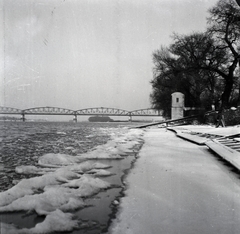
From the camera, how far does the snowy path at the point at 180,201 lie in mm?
1604

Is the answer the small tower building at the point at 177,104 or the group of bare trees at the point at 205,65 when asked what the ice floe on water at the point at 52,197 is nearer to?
the group of bare trees at the point at 205,65

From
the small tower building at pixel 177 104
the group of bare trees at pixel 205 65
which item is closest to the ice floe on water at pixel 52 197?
the group of bare trees at pixel 205 65

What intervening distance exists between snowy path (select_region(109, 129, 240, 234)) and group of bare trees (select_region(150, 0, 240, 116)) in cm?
1314

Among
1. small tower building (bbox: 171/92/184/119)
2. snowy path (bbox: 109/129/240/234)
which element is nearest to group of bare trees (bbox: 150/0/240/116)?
small tower building (bbox: 171/92/184/119)

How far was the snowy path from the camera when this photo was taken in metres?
1.60

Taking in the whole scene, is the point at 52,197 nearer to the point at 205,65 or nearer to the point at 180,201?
the point at 180,201

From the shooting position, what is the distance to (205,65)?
18609 millimetres

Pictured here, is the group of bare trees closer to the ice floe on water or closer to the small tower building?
the small tower building

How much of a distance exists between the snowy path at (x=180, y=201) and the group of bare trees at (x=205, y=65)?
1314cm

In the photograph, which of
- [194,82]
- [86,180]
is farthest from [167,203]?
[194,82]

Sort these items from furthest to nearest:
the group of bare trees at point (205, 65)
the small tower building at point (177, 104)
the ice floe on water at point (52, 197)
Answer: the small tower building at point (177, 104) < the group of bare trees at point (205, 65) < the ice floe on water at point (52, 197)

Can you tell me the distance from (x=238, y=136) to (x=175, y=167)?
3.51 m

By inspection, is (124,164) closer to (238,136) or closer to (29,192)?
(29,192)

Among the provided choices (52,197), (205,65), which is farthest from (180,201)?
(205,65)
